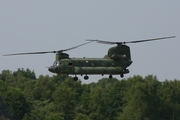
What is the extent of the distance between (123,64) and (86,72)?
6461 millimetres

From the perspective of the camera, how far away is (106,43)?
11800 centimetres

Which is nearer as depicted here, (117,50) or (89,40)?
(89,40)

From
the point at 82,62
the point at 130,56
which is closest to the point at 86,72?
the point at 82,62

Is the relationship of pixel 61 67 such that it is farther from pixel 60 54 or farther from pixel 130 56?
pixel 130 56

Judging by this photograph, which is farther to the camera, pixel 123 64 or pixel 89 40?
pixel 123 64

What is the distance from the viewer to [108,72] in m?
119

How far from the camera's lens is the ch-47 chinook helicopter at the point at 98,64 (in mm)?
117312

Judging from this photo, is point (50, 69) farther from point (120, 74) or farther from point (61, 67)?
point (120, 74)

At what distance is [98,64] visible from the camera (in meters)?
119

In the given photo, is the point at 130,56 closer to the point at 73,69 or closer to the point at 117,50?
the point at 117,50

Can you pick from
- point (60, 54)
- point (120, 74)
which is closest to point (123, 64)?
point (120, 74)

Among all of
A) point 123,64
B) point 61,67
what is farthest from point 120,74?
point 61,67

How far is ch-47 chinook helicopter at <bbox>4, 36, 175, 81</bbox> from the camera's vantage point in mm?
117312

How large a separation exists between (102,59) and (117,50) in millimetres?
3324
